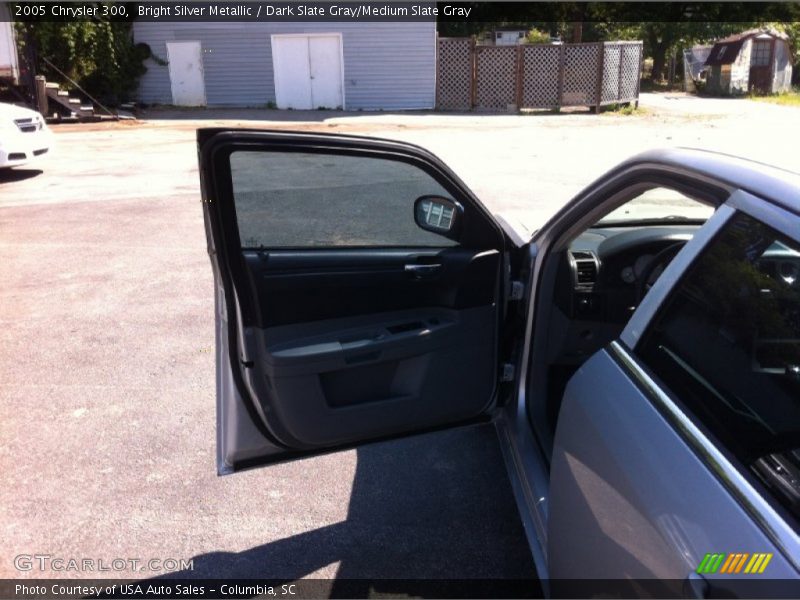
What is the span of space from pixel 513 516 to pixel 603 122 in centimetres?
1921

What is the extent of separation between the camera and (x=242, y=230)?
2883 millimetres

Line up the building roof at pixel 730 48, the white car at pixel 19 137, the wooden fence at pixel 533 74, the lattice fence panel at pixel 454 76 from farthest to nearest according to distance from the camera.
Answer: the building roof at pixel 730 48 < the lattice fence panel at pixel 454 76 < the wooden fence at pixel 533 74 < the white car at pixel 19 137

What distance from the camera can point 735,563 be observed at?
141 centimetres

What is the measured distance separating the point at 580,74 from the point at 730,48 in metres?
13.2

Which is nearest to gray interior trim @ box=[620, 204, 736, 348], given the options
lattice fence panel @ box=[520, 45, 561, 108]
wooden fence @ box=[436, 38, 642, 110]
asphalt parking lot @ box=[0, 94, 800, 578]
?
asphalt parking lot @ box=[0, 94, 800, 578]

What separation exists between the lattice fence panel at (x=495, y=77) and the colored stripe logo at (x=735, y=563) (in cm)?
2354

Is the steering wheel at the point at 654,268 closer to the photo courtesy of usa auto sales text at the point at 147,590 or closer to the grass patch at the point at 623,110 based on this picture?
the photo courtesy of usa auto sales text at the point at 147,590

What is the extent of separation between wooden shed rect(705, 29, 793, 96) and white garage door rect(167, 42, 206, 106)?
2233cm

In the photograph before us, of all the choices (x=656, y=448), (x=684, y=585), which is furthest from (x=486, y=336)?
(x=684, y=585)

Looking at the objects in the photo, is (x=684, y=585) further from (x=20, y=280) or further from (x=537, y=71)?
(x=537, y=71)

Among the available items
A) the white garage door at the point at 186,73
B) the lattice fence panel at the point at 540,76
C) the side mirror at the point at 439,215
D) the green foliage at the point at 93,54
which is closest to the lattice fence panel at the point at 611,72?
the lattice fence panel at the point at 540,76

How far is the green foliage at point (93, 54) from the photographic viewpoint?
2170 cm

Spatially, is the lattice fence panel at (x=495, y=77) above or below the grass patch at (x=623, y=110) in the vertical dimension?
above

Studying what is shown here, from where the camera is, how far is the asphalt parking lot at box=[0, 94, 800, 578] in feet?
9.98
